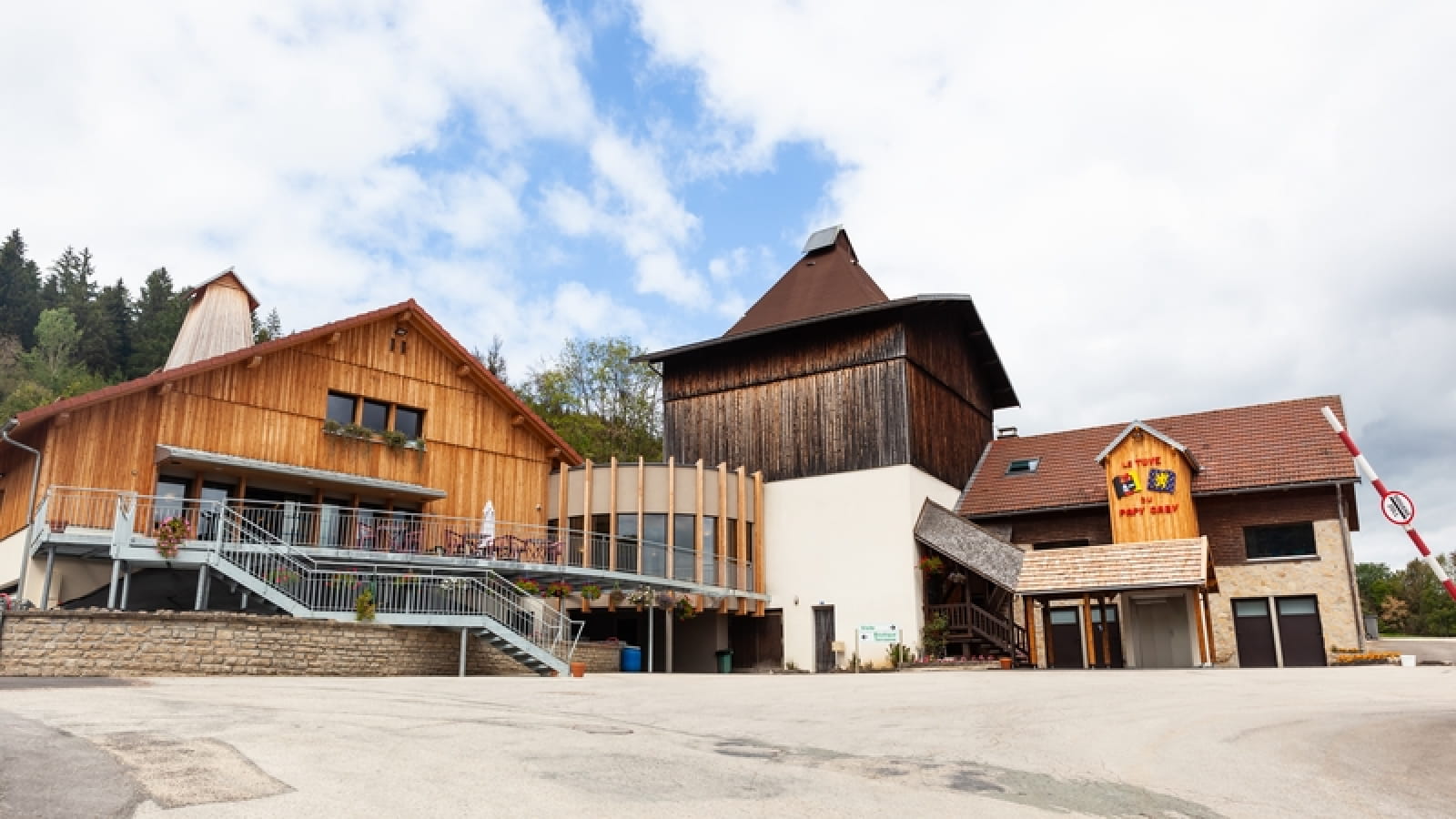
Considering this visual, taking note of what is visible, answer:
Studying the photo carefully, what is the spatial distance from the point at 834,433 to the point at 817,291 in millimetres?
5728

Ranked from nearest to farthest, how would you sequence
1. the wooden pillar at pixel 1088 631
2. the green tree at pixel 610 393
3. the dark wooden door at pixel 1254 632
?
the wooden pillar at pixel 1088 631 < the dark wooden door at pixel 1254 632 < the green tree at pixel 610 393

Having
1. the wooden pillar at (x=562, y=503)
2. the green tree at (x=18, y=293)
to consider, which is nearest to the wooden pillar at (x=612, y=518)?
the wooden pillar at (x=562, y=503)

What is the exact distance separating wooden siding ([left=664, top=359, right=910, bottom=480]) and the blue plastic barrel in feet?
26.9

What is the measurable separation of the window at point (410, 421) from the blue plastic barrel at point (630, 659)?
7910mm

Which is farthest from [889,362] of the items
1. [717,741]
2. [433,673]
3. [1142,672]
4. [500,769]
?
[500,769]

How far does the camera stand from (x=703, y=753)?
28.4ft

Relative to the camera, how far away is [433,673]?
20547 millimetres

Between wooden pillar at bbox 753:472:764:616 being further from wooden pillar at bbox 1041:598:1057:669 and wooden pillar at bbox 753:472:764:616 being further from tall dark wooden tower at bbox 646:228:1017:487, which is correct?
wooden pillar at bbox 1041:598:1057:669

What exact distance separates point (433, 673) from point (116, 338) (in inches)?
2329

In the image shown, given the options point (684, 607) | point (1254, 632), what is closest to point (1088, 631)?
point (1254, 632)

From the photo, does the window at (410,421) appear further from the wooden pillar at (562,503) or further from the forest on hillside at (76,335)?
the forest on hillside at (76,335)

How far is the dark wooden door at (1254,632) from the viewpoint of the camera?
88.3 ft

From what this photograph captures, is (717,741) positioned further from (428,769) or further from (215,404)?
(215,404)

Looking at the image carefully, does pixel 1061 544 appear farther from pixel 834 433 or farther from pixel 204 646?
pixel 204 646
